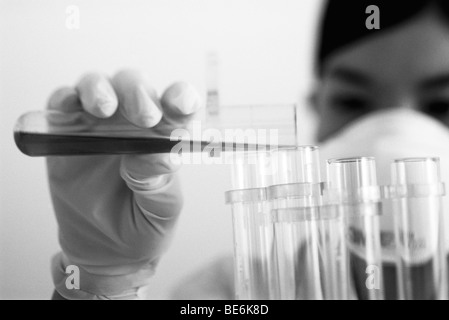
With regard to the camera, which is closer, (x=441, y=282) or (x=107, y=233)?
(x=441, y=282)

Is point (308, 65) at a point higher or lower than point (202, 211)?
higher

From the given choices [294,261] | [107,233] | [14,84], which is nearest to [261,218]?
[294,261]

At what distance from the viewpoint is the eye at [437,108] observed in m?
1.00

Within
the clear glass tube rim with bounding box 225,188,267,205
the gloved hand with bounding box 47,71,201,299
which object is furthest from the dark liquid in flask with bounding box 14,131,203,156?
the clear glass tube rim with bounding box 225,188,267,205

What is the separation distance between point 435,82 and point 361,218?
1.45 feet

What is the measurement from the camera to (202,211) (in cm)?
105

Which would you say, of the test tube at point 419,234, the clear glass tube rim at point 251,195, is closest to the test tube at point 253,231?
the clear glass tube rim at point 251,195

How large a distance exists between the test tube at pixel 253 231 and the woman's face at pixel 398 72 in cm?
36

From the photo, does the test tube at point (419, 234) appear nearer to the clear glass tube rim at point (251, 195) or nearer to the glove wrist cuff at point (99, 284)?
the clear glass tube rim at point (251, 195)

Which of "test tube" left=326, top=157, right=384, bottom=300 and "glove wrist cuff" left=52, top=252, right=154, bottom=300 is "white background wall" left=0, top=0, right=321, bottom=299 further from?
"test tube" left=326, top=157, right=384, bottom=300

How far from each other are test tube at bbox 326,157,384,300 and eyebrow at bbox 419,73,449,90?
1.27 ft

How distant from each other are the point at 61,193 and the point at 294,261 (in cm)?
43
